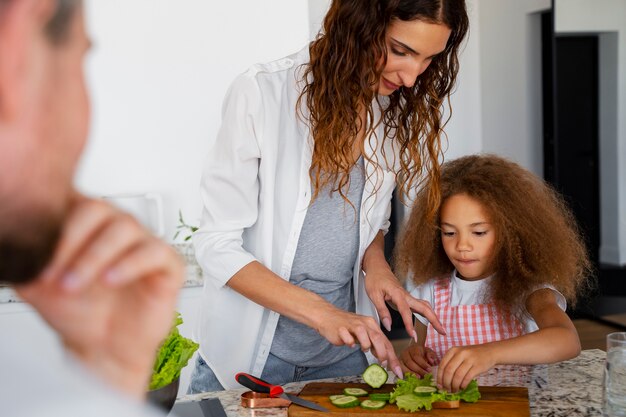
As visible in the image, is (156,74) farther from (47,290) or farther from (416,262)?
(47,290)

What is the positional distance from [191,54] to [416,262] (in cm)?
134

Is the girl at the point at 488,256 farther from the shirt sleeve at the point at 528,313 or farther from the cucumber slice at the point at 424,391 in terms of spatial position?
the cucumber slice at the point at 424,391

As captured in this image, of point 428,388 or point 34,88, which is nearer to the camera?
point 34,88

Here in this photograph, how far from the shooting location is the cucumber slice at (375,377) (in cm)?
160

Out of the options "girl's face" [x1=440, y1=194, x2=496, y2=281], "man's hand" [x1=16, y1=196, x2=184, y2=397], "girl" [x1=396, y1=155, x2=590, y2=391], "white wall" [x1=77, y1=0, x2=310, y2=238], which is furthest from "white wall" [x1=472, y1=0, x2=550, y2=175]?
"man's hand" [x1=16, y1=196, x2=184, y2=397]

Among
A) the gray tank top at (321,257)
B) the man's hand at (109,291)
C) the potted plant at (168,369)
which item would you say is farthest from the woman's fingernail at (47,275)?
the gray tank top at (321,257)

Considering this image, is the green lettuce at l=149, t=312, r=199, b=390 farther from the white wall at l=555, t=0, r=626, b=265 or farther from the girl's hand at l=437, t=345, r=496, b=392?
the white wall at l=555, t=0, r=626, b=265

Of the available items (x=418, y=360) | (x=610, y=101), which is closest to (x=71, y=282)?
(x=418, y=360)

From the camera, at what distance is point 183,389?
3217 millimetres

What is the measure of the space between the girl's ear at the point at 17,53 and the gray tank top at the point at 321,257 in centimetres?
153

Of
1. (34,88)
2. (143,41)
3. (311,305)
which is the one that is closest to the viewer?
(34,88)

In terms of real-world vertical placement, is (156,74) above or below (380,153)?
above

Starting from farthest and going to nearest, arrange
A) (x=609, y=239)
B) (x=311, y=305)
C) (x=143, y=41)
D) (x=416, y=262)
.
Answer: (x=609, y=239), (x=143, y=41), (x=416, y=262), (x=311, y=305)

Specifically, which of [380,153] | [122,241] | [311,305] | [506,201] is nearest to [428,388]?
[311,305]
